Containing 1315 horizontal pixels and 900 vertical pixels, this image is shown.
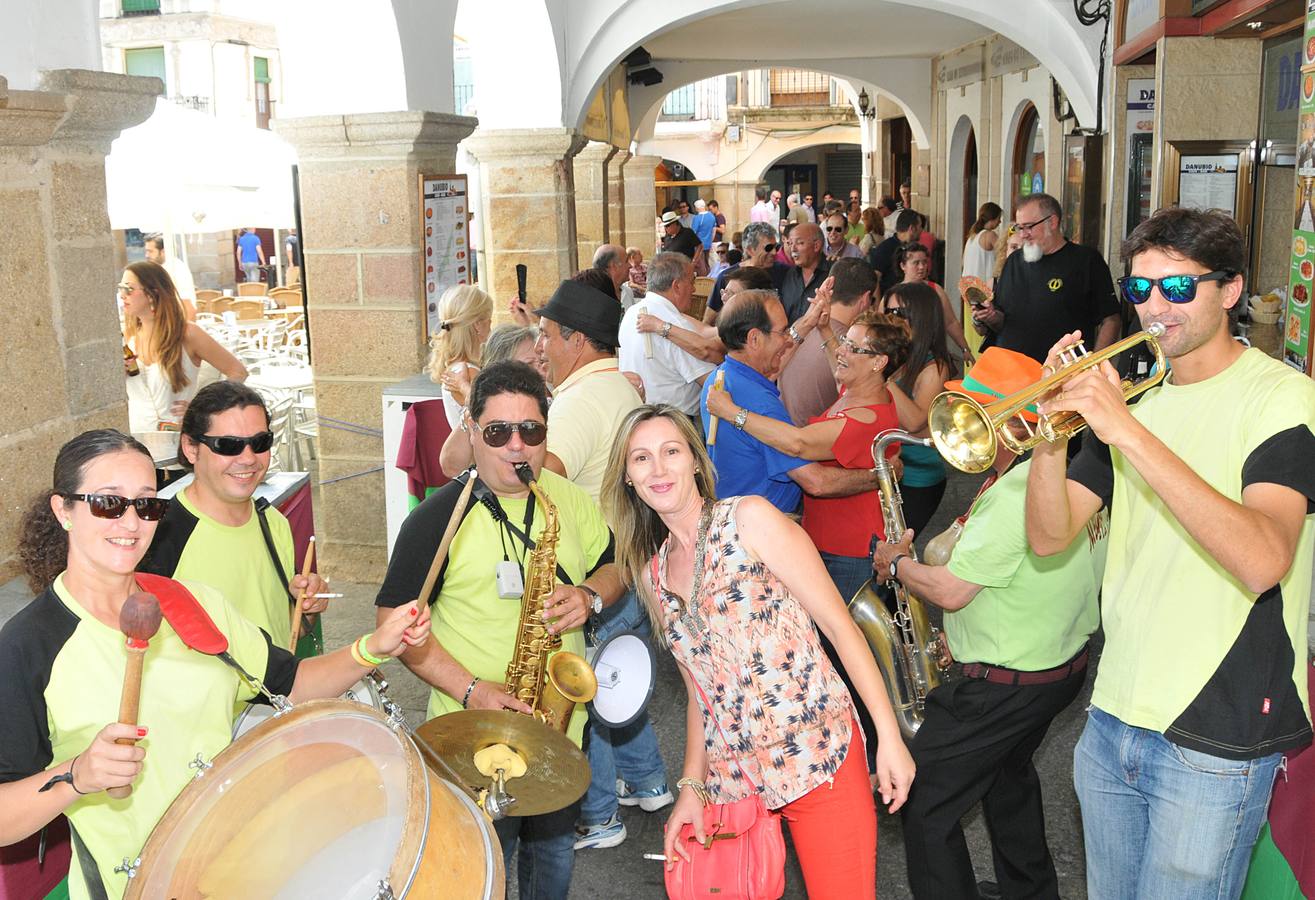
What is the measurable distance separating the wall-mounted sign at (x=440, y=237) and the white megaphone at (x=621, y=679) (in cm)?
369

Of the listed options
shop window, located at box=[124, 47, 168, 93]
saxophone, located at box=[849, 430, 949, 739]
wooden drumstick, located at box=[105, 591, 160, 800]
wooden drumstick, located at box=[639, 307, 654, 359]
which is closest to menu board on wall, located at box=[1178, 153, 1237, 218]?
wooden drumstick, located at box=[639, 307, 654, 359]

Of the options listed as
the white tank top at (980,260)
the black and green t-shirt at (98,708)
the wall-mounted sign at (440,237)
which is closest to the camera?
the black and green t-shirt at (98,708)

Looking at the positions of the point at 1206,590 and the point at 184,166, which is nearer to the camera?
the point at 1206,590

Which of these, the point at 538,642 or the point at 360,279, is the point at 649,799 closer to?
the point at 538,642

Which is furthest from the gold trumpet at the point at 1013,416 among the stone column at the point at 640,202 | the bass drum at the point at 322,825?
the stone column at the point at 640,202

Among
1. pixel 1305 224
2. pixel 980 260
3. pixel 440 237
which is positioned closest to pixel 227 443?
pixel 1305 224

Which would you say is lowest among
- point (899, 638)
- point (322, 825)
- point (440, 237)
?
point (899, 638)

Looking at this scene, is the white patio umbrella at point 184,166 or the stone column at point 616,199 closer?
the white patio umbrella at point 184,166

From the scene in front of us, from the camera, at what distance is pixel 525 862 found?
10.0ft

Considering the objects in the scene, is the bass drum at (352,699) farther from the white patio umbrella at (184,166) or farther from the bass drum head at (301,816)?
the white patio umbrella at (184,166)

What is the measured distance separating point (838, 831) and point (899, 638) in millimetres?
1349

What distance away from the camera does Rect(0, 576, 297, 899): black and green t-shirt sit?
6.48ft

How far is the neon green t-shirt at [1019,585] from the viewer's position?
9.28 feet

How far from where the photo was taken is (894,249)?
10.4 metres
